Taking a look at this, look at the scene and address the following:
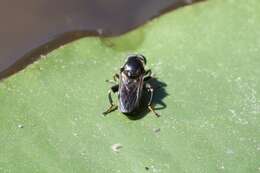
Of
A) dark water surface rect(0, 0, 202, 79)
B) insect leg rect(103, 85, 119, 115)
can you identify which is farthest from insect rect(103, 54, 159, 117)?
dark water surface rect(0, 0, 202, 79)

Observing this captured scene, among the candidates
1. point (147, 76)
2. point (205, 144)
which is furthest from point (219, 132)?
point (147, 76)

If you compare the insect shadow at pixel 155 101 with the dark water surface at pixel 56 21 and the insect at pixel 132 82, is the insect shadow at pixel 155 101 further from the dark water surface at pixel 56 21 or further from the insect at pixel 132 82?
the dark water surface at pixel 56 21

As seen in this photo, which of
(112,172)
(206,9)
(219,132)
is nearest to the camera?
(112,172)

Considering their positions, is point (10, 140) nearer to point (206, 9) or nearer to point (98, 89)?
point (98, 89)

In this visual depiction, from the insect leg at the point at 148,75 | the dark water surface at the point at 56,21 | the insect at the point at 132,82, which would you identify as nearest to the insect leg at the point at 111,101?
the insect at the point at 132,82

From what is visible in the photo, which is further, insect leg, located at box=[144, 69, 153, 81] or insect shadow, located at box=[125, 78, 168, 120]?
insect leg, located at box=[144, 69, 153, 81]

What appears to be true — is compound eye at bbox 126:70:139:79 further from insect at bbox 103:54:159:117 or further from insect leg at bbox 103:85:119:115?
insect leg at bbox 103:85:119:115
